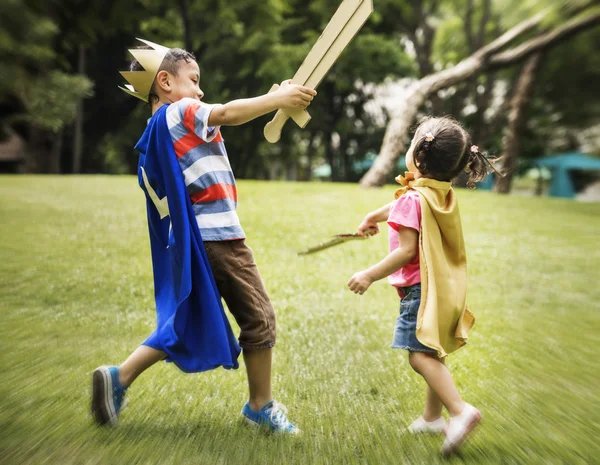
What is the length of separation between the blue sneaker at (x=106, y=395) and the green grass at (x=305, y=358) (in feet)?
0.18

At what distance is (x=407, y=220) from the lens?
8.10ft

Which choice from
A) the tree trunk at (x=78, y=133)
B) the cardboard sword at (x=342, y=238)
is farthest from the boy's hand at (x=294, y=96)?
the tree trunk at (x=78, y=133)

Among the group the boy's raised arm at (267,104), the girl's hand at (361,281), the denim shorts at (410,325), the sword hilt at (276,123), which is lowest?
the denim shorts at (410,325)

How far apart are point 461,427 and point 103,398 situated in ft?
4.51

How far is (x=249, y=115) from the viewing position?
2352mm

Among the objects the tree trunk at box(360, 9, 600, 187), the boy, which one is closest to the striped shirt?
the boy

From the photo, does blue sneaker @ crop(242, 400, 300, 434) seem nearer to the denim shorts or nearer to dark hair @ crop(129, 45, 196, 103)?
the denim shorts

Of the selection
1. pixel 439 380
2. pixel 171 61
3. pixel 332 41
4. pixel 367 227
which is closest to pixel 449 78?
pixel 367 227

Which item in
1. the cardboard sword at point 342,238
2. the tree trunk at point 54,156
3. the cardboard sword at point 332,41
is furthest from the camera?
the tree trunk at point 54,156

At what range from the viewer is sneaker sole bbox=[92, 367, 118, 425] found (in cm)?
255

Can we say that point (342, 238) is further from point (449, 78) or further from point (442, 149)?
point (449, 78)

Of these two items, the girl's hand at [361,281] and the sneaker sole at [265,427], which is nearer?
the girl's hand at [361,281]

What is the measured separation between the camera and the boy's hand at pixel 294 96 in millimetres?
2330

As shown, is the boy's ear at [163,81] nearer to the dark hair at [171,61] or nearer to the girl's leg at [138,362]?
the dark hair at [171,61]
